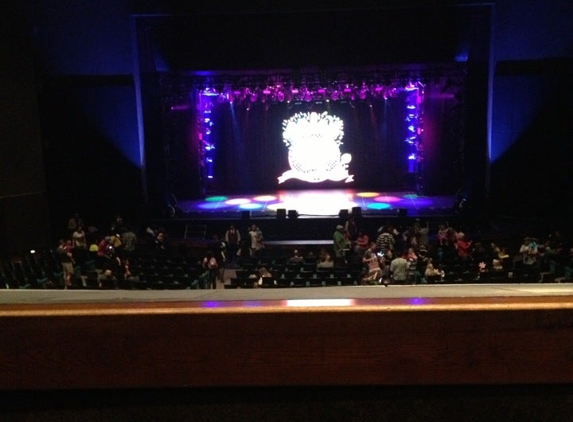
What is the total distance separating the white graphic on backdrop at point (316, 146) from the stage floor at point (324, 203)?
0.71m

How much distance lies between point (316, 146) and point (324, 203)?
2921 mm

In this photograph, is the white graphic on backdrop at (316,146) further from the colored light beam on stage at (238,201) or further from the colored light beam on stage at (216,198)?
the colored light beam on stage at (216,198)

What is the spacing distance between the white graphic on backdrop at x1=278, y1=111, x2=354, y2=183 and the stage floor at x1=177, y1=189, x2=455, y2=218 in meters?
0.71

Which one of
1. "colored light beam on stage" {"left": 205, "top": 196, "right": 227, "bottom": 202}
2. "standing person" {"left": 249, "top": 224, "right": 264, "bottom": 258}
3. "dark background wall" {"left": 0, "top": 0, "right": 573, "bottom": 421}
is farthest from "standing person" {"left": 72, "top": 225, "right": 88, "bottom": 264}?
"colored light beam on stage" {"left": 205, "top": 196, "right": 227, "bottom": 202}

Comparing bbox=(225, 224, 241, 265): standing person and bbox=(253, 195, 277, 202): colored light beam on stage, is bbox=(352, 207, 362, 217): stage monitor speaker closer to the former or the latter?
bbox=(225, 224, 241, 265): standing person

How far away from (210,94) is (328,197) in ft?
17.3

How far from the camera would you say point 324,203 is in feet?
64.9

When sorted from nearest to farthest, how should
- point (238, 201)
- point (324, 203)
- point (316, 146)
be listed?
point (324, 203) < point (238, 201) < point (316, 146)

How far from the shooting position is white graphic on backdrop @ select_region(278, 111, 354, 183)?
2172cm

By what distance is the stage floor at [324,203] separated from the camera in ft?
60.1

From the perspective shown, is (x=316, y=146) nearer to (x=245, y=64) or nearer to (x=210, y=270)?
(x=245, y=64)

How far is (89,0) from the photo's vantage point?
1819cm

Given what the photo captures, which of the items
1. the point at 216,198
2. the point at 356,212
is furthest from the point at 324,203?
the point at 216,198

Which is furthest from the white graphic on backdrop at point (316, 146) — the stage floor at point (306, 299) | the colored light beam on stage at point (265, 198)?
the stage floor at point (306, 299)
